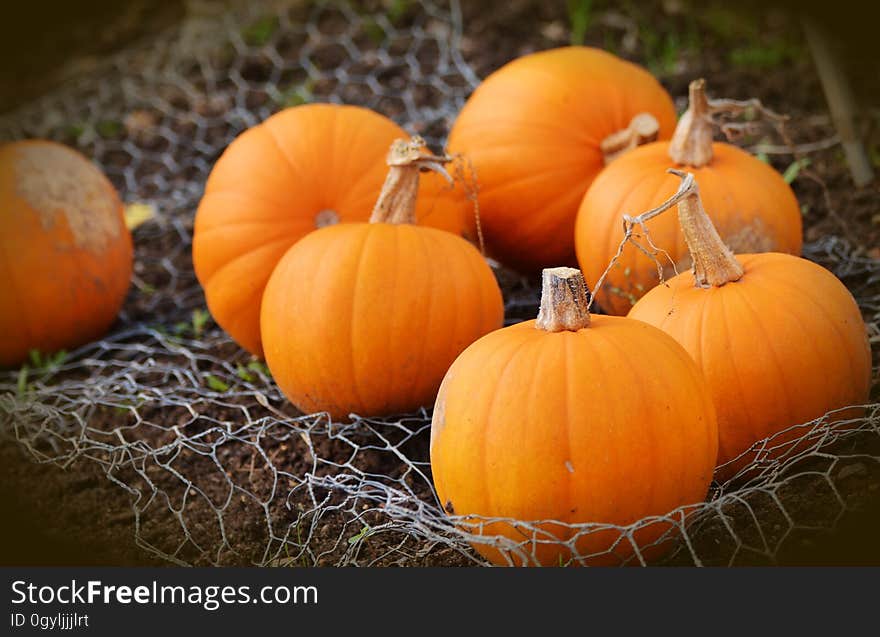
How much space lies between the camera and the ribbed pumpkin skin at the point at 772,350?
196 centimetres

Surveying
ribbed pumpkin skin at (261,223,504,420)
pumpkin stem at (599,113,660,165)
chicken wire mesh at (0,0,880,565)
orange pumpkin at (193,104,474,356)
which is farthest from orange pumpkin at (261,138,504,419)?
pumpkin stem at (599,113,660,165)

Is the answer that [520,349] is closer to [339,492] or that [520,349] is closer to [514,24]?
[339,492]

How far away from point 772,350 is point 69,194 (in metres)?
2.02

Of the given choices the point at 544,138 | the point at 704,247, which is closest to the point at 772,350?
the point at 704,247

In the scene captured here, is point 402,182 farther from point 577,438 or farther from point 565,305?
point 577,438

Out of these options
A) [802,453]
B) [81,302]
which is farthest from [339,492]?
[81,302]

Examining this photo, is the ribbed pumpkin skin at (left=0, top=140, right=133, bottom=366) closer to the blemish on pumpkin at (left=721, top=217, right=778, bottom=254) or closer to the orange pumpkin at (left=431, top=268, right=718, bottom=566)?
the orange pumpkin at (left=431, top=268, right=718, bottom=566)

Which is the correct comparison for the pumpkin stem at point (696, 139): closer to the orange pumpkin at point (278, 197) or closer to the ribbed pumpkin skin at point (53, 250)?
the orange pumpkin at point (278, 197)

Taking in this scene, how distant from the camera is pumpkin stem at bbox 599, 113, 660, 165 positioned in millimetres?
2734

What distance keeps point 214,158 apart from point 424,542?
2.57 m

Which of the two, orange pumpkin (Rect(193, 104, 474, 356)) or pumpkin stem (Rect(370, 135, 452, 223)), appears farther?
orange pumpkin (Rect(193, 104, 474, 356))

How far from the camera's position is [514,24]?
448cm

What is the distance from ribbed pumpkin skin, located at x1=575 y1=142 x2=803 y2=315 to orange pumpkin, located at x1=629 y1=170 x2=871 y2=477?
34 cm

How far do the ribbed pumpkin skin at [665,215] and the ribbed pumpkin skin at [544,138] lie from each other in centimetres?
23
